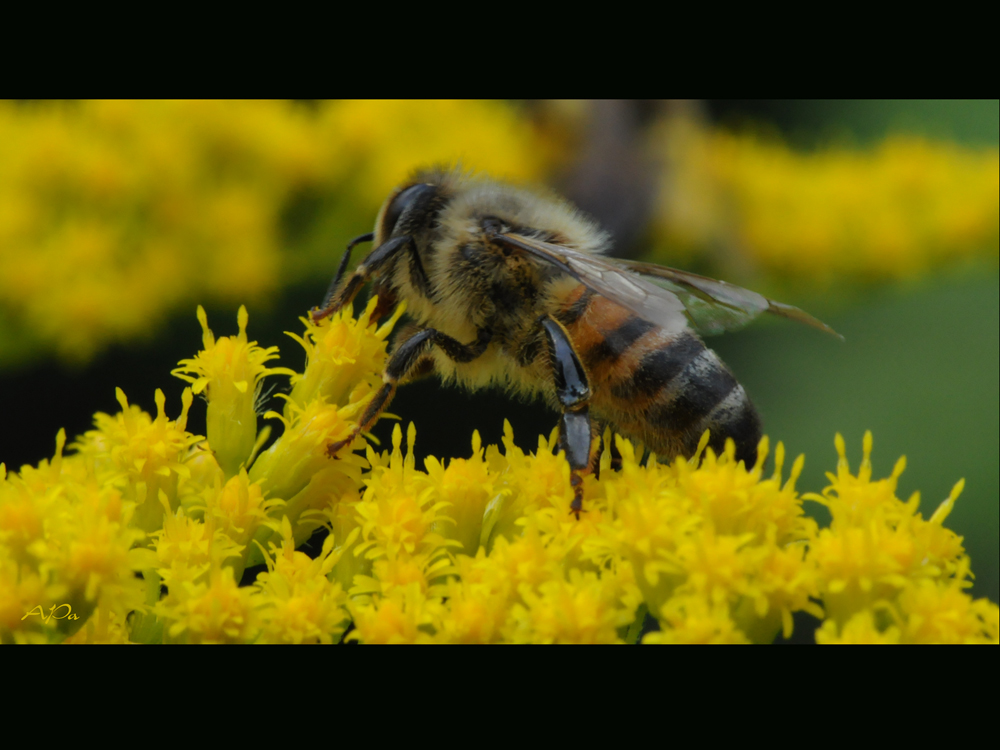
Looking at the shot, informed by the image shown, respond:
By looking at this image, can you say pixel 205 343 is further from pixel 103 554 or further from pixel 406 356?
pixel 103 554

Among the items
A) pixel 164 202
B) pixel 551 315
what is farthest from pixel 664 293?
pixel 164 202

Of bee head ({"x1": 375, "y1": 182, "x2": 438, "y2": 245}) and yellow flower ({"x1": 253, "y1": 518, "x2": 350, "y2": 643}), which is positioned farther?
bee head ({"x1": 375, "y1": 182, "x2": 438, "y2": 245})

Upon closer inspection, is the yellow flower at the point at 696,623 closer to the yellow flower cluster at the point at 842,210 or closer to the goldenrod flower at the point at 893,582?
Answer: the goldenrod flower at the point at 893,582

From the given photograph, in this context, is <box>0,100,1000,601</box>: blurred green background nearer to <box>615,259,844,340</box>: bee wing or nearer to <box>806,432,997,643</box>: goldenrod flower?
<box>615,259,844,340</box>: bee wing

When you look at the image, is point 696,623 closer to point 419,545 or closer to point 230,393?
point 419,545

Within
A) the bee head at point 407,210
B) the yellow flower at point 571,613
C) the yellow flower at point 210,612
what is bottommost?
the yellow flower at point 210,612

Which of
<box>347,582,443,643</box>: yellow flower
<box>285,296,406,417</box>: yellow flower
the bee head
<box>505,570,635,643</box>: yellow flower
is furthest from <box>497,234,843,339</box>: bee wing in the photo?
<box>347,582,443,643</box>: yellow flower

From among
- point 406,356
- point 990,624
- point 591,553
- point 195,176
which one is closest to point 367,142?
point 195,176

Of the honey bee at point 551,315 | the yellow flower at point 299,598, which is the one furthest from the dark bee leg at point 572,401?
the yellow flower at point 299,598
